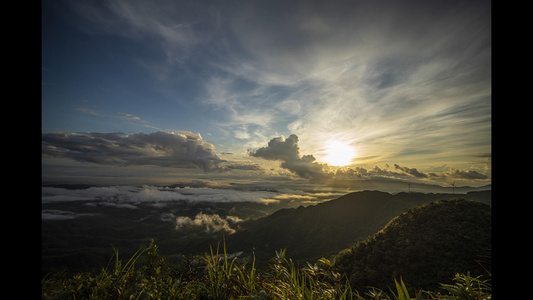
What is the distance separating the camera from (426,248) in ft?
105

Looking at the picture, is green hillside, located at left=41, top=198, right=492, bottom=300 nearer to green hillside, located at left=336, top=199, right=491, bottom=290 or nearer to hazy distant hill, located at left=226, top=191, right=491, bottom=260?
green hillside, located at left=336, top=199, right=491, bottom=290

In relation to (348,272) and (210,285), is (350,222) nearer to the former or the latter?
(348,272)

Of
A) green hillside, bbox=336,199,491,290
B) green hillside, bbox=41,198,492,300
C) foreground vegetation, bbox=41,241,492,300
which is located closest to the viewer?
foreground vegetation, bbox=41,241,492,300

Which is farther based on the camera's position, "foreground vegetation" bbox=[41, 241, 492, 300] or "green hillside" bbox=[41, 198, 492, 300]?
"green hillside" bbox=[41, 198, 492, 300]

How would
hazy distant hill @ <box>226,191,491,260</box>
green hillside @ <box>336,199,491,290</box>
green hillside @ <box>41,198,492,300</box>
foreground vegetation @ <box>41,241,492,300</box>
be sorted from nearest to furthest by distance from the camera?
foreground vegetation @ <box>41,241,492,300</box>
green hillside @ <box>41,198,492,300</box>
green hillside @ <box>336,199,491,290</box>
hazy distant hill @ <box>226,191,491,260</box>

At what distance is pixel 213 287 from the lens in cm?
229

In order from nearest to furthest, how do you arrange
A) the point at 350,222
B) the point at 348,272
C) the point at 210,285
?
the point at 210,285, the point at 348,272, the point at 350,222

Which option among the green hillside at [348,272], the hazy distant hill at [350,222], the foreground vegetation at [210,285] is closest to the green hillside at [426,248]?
the green hillside at [348,272]

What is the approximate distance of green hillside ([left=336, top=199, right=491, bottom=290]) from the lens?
28156mm

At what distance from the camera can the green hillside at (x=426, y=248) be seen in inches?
1109

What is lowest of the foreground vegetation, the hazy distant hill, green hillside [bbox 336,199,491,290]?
the hazy distant hill

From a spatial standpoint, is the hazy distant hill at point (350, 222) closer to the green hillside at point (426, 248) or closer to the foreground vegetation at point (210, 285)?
the green hillside at point (426, 248)

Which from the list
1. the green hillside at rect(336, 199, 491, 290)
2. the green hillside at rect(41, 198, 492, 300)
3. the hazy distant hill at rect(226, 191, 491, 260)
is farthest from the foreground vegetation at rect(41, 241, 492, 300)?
the hazy distant hill at rect(226, 191, 491, 260)

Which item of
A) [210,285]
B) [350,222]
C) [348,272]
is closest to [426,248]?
[348,272]
